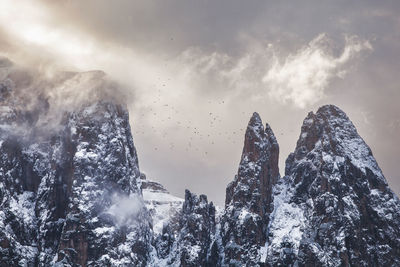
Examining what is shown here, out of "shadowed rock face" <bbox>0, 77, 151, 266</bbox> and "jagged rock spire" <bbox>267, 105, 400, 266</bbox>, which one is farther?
"jagged rock spire" <bbox>267, 105, 400, 266</bbox>

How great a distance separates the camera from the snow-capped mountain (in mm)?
169250

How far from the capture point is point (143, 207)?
192m

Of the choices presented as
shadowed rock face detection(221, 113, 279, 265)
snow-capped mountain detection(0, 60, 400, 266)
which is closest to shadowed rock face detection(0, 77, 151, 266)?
snow-capped mountain detection(0, 60, 400, 266)

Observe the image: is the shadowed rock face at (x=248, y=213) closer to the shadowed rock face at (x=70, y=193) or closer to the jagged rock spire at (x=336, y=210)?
the jagged rock spire at (x=336, y=210)

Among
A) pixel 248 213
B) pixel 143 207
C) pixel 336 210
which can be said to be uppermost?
pixel 143 207

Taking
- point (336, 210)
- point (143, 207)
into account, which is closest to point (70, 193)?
point (143, 207)

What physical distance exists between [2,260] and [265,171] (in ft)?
317

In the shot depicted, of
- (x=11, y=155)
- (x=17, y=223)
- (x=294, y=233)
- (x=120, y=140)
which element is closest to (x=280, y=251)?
(x=294, y=233)

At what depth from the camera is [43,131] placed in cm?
19300

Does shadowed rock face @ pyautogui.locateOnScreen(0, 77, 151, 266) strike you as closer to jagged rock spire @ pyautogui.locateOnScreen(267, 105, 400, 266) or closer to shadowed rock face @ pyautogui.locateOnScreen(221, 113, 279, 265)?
shadowed rock face @ pyautogui.locateOnScreen(221, 113, 279, 265)

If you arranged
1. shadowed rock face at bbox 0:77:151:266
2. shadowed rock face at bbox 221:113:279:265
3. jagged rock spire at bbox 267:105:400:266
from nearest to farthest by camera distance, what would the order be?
shadowed rock face at bbox 0:77:151:266
jagged rock spire at bbox 267:105:400:266
shadowed rock face at bbox 221:113:279:265

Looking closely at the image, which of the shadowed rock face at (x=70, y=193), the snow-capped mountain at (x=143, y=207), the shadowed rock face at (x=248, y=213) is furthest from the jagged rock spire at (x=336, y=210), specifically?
the shadowed rock face at (x=70, y=193)

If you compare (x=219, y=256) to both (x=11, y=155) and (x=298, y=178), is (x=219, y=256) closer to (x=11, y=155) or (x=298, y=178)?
(x=298, y=178)

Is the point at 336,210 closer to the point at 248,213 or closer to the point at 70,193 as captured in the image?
the point at 248,213
